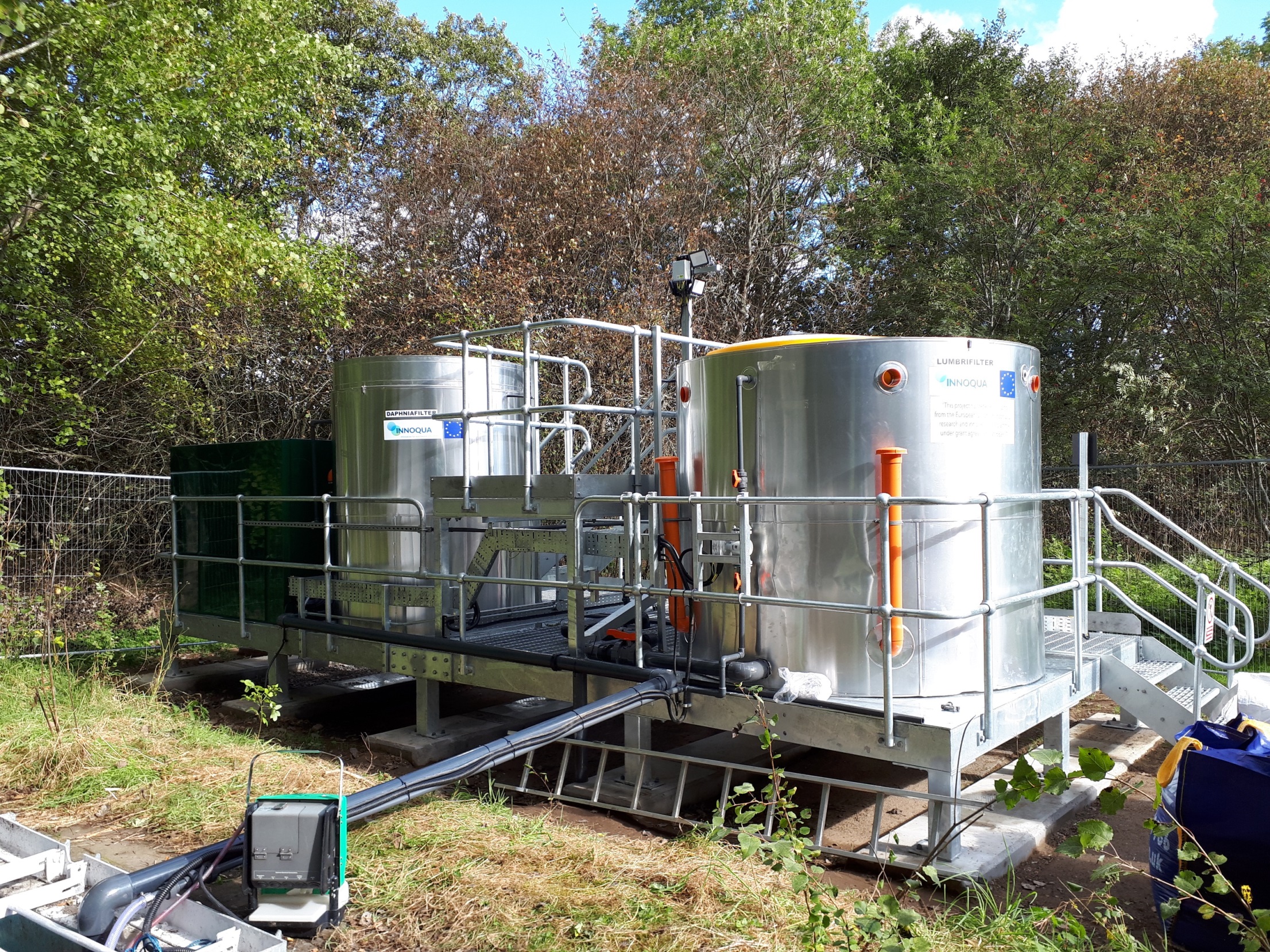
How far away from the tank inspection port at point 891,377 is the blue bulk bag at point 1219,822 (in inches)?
88.7

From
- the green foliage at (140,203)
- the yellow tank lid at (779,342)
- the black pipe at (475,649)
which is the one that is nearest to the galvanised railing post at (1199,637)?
the yellow tank lid at (779,342)

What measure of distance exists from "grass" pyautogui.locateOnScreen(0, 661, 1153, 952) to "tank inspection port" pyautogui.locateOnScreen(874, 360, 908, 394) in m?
2.62

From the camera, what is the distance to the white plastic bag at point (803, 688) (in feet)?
18.6

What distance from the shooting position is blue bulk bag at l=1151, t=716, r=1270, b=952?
4.22 metres

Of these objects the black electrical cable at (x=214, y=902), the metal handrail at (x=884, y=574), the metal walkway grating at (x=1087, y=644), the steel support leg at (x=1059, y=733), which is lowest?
the steel support leg at (x=1059, y=733)

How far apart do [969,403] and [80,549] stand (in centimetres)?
1097

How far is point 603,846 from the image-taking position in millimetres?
5035

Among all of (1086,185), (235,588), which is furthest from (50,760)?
(1086,185)

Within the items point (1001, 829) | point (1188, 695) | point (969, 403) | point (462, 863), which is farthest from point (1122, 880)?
point (462, 863)

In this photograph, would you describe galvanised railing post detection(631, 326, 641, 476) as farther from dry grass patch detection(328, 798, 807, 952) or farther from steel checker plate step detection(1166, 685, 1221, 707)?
steel checker plate step detection(1166, 685, 1221, 707)

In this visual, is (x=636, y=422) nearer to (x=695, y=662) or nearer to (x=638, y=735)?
(x=695, y=662)

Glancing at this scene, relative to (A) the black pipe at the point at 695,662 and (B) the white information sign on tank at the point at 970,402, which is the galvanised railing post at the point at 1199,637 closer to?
(B) the white information sign on tank at the point at 970,402

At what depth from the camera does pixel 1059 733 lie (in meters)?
6.90

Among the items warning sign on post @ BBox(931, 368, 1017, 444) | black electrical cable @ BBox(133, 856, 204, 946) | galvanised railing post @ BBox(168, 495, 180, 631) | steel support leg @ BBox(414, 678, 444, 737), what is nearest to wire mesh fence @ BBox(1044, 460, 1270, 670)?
warning sign on post @ BBox(931, 368, 1017, 444)
